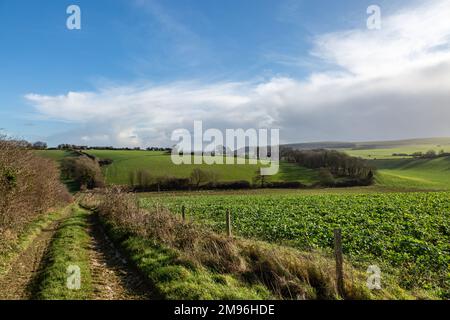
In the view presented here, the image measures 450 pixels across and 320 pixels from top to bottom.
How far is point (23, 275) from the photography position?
927cm

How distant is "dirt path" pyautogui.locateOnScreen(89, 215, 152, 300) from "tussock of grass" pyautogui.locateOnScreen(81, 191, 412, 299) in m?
0.34

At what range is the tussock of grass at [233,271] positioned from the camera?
7070mm

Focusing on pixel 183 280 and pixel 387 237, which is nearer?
pixel 183 280

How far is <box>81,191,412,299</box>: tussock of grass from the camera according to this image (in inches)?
278

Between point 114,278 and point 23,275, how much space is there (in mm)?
2743

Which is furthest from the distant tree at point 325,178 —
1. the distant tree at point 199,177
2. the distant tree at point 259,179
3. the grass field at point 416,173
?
the distant tree at point 199,177

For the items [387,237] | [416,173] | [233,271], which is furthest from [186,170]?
[233,271]

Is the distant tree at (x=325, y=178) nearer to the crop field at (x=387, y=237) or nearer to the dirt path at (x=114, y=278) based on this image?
the crop field at (x=387, y=237)

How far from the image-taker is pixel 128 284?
8430 mm

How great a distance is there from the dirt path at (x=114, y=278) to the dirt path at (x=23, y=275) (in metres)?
1.54

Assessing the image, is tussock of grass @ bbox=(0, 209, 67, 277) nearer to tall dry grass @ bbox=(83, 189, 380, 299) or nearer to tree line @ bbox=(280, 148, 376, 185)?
tall dry grass @ bbox=(83, 189, 380, 299)

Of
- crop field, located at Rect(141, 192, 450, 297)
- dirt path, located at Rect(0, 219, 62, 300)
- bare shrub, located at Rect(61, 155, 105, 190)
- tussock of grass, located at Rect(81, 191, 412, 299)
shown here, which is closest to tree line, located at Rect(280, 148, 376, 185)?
bare shrub, located at Rect(61, 155, 105, 190)

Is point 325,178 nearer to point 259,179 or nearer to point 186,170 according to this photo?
point 259,179

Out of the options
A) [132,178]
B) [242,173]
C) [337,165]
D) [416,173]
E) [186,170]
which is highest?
[337,165]
